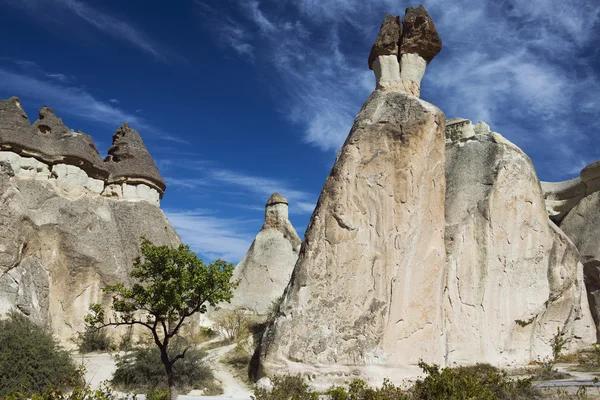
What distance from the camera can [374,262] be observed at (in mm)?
9648

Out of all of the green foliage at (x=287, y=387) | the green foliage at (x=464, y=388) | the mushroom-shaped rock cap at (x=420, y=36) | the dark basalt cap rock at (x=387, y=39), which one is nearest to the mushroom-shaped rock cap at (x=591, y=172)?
the mushroom-shaped rock cap at (x=420, y=36)

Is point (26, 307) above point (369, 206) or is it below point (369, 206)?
below

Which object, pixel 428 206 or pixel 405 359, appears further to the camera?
pixel 428 206

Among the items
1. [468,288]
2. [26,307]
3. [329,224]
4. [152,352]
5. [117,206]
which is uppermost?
[117,206]

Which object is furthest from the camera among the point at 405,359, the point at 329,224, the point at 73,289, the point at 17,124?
the point at 17,124

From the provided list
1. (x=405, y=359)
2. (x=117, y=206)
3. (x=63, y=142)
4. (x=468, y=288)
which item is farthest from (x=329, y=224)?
(x=63, y=142)

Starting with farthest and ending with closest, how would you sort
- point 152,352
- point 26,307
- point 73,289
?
1. point 73,289
2. point 26,307
3. point 152,352

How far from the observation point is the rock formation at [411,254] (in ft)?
30.4

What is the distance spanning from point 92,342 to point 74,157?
5.74m

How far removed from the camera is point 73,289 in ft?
45.8

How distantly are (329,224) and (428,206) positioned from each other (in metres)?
1.84

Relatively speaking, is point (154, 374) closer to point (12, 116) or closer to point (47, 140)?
point (47, 140)

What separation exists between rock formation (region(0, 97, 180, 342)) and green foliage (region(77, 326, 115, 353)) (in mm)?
589

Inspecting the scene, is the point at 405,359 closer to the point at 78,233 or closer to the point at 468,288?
the point at 468,288
